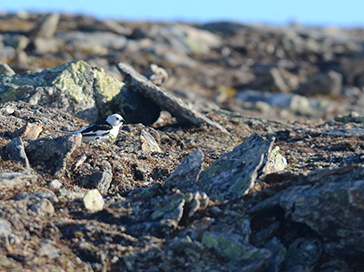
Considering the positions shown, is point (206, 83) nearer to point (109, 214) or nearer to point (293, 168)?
point (293, 168)

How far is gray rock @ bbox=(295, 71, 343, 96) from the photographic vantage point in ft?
134

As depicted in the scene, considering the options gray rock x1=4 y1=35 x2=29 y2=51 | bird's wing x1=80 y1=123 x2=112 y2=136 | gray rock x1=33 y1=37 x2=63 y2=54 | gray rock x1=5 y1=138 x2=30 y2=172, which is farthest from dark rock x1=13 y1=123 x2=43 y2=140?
gray rock x1=4 y1=35 x2=29 y2=51

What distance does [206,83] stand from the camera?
41.3 meters

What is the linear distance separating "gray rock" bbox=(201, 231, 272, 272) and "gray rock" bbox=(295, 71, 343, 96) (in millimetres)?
35835

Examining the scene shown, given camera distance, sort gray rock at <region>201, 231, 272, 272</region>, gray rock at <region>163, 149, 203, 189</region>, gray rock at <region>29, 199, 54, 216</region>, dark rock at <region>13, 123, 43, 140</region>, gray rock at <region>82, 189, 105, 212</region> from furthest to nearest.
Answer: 1. dark rock at <region>13, 123, 43, 140</region>
2. gray rock at <region>163, 149, 203, 189</region>
3. gray rock at <region>82, 189, 105, 212</region>
4. gray rock at <region>29, 199, 54, 216</region>
5. gray rock at <region>201, 231, 272, 272</region>

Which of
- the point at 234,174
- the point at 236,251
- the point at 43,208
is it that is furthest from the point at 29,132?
the point at 236,251

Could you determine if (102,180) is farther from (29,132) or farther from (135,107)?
(135,107)

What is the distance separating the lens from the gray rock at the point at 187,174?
897cm

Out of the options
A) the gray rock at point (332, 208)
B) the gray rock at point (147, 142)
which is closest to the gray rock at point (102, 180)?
the gray rock at point (147, 142)

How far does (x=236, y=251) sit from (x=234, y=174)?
→ 219cm

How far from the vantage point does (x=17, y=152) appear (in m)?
9.23

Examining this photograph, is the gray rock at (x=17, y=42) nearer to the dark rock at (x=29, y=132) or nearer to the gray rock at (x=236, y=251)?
the dark rock at (x=29, y=132)

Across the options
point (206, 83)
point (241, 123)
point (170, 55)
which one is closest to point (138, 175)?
point (241, 123)

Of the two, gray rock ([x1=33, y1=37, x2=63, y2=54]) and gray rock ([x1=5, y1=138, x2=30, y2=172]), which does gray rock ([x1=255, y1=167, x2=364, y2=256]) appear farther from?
gray rock ([x1=33, y1=37, x2=63, y2=54])
